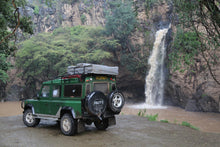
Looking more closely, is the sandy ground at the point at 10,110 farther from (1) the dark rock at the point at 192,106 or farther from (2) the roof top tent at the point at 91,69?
(1) the dark rock at the point at 192,106

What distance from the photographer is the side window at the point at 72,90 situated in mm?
6890

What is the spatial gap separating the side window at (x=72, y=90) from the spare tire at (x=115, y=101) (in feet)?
3.60

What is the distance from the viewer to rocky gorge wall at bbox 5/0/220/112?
2039 cm

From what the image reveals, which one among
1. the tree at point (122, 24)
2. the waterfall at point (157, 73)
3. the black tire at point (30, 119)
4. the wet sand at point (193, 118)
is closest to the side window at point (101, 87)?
the black tire at point (30, 119)

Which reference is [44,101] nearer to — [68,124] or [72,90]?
[72,90]

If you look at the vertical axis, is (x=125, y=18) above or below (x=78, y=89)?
above

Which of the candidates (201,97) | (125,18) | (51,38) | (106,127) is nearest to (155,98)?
(201,97)

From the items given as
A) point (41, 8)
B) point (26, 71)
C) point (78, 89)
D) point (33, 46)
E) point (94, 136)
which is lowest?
point (94, 136)

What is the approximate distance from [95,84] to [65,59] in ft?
60.4

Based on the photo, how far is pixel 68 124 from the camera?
684cm

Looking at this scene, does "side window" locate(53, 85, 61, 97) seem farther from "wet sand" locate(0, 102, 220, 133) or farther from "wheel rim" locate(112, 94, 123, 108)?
"wet sand" locate(0, 102, 220, 133)

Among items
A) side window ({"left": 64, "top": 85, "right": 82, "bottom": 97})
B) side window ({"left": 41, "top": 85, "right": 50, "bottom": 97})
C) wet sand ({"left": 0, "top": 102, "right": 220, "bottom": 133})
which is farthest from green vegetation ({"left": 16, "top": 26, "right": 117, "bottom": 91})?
side window ({"left": 64, "top": 85, "right": 82, "bottom": 97})

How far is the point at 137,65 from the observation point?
27.7 meters

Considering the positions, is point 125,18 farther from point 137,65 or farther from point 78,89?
point 78,89
